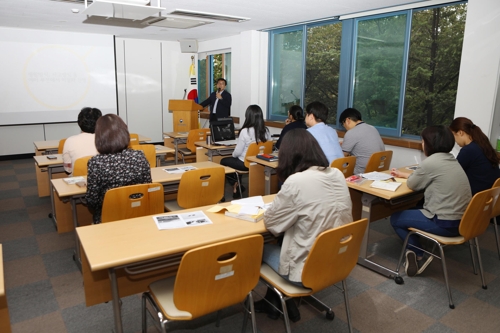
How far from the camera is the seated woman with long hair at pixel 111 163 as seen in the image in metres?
2.51

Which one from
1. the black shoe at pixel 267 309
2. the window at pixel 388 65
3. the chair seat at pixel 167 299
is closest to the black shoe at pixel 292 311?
the black shoe at pixel 267 309

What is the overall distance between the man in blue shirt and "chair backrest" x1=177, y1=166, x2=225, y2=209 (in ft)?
4.06

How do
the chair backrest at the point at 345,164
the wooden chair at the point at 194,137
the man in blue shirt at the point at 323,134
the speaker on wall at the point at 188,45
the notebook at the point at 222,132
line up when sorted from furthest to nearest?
1. the speaker on wall at the point at 188,45
2. the wooden chair at the point at 194,137
3. the notebook at the point at 222,132
4. the man in blue shirt at the point at 323,134
5. the chair backrest at the point at 345,164

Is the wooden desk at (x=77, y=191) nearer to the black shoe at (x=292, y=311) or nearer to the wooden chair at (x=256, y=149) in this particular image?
the wooden chair at (x=256, y=149)

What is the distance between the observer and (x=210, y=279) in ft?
5.34

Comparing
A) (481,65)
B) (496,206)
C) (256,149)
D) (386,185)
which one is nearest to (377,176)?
(386,185)

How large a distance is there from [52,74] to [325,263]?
302 inches

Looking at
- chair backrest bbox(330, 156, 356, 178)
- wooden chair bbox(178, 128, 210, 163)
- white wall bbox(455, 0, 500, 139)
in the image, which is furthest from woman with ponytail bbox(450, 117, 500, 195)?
wooden chair bbox(178, 128, 210, 163)

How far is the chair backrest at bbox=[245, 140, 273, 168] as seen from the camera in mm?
4676

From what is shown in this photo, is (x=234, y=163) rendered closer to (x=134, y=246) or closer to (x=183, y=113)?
(x=134, y=246)

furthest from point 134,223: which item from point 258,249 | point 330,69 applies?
point 330,69

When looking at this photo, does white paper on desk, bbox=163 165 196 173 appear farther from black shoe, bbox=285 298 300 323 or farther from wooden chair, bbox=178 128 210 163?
wooden chair, bbox=178 128 210 163

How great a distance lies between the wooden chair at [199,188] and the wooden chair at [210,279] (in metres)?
1.30

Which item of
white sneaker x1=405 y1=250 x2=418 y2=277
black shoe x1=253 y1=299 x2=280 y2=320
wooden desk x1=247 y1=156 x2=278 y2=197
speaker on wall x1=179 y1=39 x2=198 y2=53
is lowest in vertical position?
black shoe x1=253 y1=299 x2=280 y2=320
